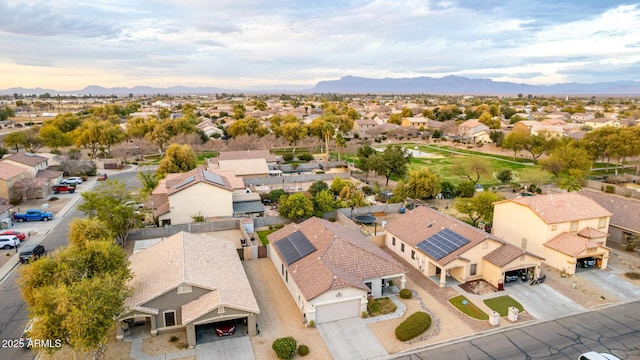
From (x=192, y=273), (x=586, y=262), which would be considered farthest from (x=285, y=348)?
(x=586, y=262)

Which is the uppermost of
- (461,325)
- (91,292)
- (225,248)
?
(91,292)

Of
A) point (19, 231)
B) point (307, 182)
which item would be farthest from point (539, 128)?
point (19, 231)

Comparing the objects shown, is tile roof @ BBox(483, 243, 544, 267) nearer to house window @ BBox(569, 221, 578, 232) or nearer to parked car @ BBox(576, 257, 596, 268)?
parked car @ BBox(576, 257, 596, 268)

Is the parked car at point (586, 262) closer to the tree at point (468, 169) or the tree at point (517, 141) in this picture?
the tree at point (468, 169)

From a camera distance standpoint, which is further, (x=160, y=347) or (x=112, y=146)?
(x=112, y=146)

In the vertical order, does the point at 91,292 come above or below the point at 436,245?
above

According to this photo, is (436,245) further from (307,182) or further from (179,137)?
(179,137)

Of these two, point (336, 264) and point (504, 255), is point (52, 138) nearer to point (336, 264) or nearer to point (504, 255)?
point (336, 264)
